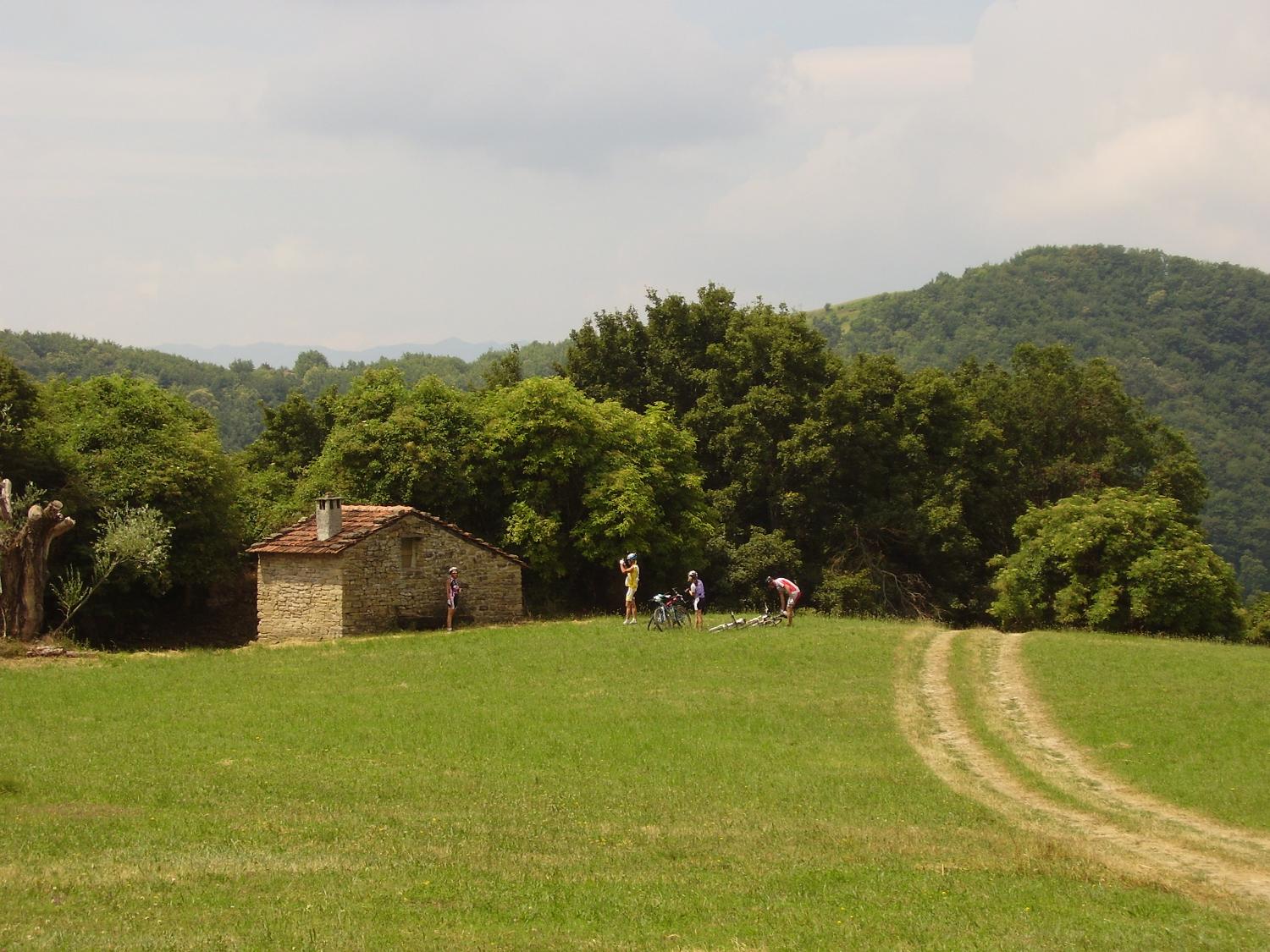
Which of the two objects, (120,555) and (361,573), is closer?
(120,555)

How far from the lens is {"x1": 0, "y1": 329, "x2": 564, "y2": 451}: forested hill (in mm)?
130500

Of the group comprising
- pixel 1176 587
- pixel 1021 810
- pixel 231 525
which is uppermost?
pixel 231 525

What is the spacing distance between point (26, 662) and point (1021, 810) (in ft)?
76.0

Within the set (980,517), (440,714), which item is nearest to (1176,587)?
(980,517)

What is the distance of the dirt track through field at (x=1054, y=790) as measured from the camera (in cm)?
1451

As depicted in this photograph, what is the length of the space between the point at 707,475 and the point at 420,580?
67.8 feet

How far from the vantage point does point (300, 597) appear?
3481 cm

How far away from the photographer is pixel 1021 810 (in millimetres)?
17500

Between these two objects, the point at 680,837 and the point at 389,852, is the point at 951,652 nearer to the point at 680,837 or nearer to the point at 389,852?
the point at 680,837

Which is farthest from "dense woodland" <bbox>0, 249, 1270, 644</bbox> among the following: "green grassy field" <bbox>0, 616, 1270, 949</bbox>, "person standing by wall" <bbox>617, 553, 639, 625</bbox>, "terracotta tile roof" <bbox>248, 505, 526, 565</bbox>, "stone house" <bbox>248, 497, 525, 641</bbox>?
"green grassy field" <bbox>0, 616, 1270, 949</bbox>

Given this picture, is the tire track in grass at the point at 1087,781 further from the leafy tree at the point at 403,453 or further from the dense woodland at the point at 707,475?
the leafy tree at the point at 403,453

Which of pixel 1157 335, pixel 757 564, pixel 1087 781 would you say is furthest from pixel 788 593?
pixel 1157 335

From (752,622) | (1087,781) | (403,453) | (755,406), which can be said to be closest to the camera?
(1087,781)

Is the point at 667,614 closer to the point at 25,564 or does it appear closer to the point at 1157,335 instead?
the point at 25,564
